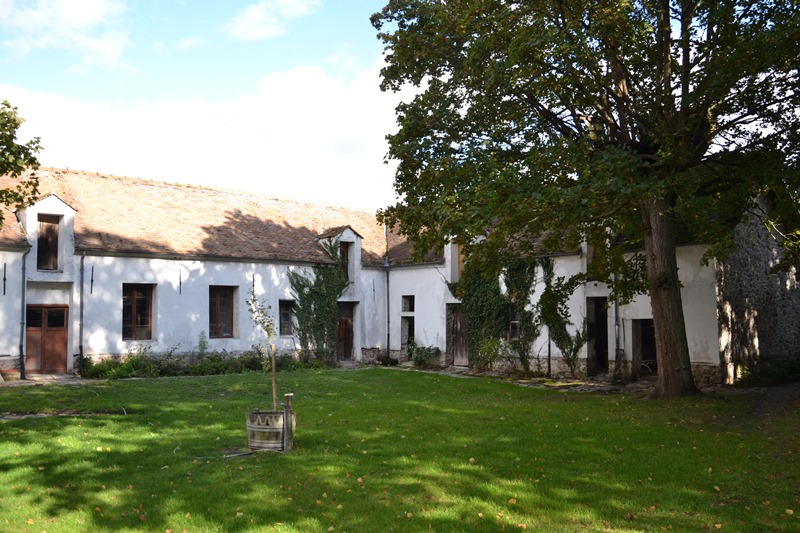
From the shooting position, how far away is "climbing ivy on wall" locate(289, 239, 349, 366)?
27.1m

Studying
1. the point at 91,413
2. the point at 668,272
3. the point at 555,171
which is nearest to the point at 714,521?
the point at 555,171

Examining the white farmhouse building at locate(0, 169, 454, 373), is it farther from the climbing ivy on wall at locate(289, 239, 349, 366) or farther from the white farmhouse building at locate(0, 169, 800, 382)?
the climbing ivy on wall at locate(289, 239, 349, 366)

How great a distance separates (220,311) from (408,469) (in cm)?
1830

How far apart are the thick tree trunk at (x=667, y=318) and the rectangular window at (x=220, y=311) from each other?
1595cm

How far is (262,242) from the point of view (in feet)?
89.0

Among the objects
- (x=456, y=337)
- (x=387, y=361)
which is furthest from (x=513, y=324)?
(x=387, y=361)

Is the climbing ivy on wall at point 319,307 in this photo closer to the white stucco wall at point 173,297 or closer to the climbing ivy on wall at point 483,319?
the white stucco wall at point 173,297

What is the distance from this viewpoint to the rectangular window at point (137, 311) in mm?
23234

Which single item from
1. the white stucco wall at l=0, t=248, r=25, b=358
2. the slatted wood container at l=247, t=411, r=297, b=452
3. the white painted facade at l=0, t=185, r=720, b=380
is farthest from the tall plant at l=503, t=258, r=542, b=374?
the white stucco wall at l=0, t=248, r=25, b=358

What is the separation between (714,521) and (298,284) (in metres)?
21.8

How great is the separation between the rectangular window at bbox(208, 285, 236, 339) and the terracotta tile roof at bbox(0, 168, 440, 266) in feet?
4.70

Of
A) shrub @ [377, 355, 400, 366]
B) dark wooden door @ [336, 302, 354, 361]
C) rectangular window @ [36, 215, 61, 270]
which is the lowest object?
shrub @ [377, 355, 400, 366]

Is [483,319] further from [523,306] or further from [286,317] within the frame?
[286,317]

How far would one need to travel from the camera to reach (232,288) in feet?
85.0
